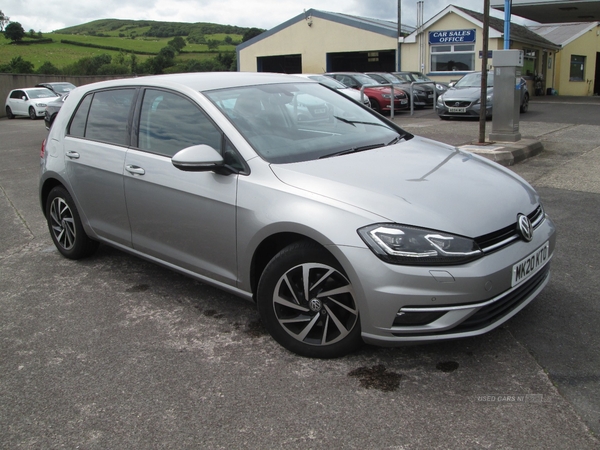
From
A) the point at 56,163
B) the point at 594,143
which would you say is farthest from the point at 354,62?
the point at 56,163

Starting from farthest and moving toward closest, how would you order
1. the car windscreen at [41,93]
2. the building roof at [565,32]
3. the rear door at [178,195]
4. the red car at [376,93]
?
the building roof at [565,32] < the car windscreen at [41,93] < the red car at [376,93] < the rear door at [178,195]

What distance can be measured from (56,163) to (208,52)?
213 feet

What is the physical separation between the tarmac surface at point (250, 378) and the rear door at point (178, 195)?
0.44 m

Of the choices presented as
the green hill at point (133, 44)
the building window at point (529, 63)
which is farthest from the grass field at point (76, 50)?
the building window at point (529, 63)

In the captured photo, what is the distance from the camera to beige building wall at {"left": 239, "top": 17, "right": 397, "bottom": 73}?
1318 inches

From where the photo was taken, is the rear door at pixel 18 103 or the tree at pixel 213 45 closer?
the rear door at pixel 18 103

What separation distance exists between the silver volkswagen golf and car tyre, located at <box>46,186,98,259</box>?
239 mm

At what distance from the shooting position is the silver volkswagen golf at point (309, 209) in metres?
2.91

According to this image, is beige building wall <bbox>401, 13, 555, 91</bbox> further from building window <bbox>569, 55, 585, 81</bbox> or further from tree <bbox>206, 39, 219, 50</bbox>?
tree <bbox>206, 39, 219, 50</bbox>

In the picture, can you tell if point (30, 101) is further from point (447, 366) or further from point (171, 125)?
point (447, 366)

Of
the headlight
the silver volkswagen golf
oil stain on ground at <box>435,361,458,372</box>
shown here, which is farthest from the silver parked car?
the headlight

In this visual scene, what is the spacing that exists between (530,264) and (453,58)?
29122mm

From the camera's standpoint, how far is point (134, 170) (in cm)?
413

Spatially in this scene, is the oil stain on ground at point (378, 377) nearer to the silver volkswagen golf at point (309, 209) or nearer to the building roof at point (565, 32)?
the silver volkswagen golf at point (309, 209)
